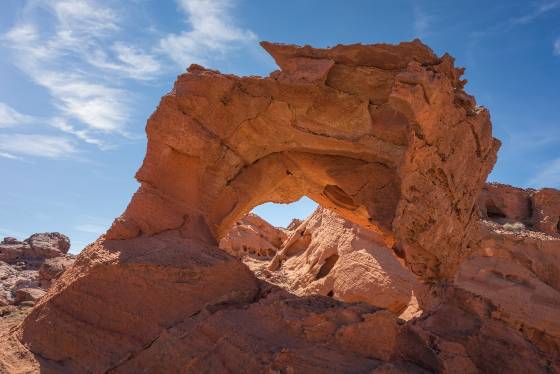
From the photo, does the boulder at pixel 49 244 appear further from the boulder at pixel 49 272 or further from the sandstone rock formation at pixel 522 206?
the sandstone rock formation at pixel 522 206

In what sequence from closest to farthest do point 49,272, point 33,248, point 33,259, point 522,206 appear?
point 49,272 < point 33,259 < point 33,248 < point 522,206

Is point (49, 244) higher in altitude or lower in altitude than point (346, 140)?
lower

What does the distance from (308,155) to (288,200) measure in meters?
1.83

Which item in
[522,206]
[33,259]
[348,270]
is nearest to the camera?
[348,270]

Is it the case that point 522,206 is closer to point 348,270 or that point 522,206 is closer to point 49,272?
point 348,270

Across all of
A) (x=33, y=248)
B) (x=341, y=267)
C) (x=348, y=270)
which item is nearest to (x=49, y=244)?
(x=33, y=248)

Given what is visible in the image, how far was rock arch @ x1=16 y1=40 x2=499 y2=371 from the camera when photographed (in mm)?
6789

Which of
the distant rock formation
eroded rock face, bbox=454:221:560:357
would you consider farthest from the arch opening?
the distant rock formation

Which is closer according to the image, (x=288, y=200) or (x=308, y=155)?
(x=308, y=155)

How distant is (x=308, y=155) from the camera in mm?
9461

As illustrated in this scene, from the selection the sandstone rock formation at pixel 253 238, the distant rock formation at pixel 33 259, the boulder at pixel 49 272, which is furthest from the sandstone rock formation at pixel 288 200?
the sandstone rock formation at pixel 253 238

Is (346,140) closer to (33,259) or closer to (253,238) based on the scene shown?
(253,238)

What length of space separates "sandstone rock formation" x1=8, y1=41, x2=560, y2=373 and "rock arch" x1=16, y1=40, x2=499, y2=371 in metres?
0.03

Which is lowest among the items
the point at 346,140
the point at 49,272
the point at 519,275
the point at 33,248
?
the point at 49,272
